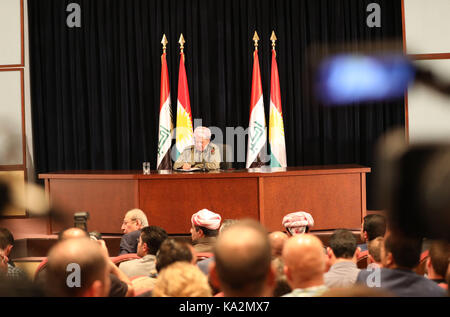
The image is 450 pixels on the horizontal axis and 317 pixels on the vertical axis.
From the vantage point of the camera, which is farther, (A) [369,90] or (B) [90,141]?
(B) [90,141]

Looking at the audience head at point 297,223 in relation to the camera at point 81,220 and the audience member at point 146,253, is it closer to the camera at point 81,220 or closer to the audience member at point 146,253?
the audience member at point 146,253

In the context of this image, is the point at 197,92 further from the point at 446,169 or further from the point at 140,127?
the point at 446,169

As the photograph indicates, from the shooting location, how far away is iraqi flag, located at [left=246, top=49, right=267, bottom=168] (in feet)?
26.6

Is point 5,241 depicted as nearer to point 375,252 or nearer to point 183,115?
point 375,252

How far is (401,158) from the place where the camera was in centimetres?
48

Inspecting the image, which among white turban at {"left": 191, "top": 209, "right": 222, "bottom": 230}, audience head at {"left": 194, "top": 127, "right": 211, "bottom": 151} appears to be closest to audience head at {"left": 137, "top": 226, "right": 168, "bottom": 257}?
white turban at {"left": 191, "top": 209, "right": 222, "bottom": 230}

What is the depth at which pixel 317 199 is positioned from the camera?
20.8 ft

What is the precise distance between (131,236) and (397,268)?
2.90 metres

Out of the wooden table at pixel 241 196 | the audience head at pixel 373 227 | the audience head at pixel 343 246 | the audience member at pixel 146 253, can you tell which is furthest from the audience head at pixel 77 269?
the wooden table at pixel 241 196

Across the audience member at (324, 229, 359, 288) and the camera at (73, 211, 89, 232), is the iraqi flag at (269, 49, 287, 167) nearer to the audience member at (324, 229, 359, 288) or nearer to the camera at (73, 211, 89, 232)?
the audience member at (324, 229, 359, 288)

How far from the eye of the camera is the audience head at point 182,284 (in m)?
1.88
